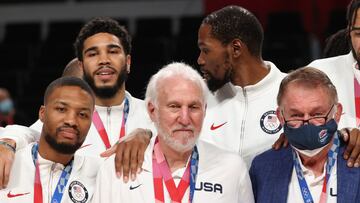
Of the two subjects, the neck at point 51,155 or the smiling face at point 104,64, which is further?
the smiling face at point 104,64

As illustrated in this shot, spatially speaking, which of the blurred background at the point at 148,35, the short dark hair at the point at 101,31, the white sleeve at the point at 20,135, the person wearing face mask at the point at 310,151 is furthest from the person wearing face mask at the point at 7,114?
the person wearing face mask at the point at 310,151

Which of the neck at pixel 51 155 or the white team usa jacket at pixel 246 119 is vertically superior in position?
the white team usa jacket at pixel 246 119

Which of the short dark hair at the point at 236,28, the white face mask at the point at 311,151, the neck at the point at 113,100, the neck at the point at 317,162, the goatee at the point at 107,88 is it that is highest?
the short dark hair at the point at 236,28

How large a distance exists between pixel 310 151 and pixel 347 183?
20cm

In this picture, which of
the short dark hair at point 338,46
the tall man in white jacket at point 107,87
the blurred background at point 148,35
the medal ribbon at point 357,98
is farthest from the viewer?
the blurred background at point 148,35

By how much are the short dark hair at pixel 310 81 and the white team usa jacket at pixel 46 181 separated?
0.93 meters

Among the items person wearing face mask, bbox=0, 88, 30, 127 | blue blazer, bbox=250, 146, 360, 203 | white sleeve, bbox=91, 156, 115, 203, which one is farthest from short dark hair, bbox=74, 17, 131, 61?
person wearing face mask, bbox=0, 88, 30, 127

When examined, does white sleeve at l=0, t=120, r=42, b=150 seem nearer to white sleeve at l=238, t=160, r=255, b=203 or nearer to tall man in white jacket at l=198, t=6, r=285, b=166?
tall man in white jacket at l=198, t=6, r=285, b=166

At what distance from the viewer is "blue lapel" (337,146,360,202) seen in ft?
9.17

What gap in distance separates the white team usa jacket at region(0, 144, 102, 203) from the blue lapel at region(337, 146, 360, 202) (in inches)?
42.1

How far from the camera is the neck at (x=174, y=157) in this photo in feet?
9.84

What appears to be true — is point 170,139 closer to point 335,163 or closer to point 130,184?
point 130,184

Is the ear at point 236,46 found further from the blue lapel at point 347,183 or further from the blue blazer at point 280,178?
the blue lapel at point 347,183

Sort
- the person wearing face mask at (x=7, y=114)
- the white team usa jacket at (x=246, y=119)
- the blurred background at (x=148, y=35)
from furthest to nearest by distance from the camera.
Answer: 1. the blurred background at (x=148, y=35)
2. the person wearing face mask at (x=7, y=114)
3. the white team usa jacket at (x=246, y=119)
